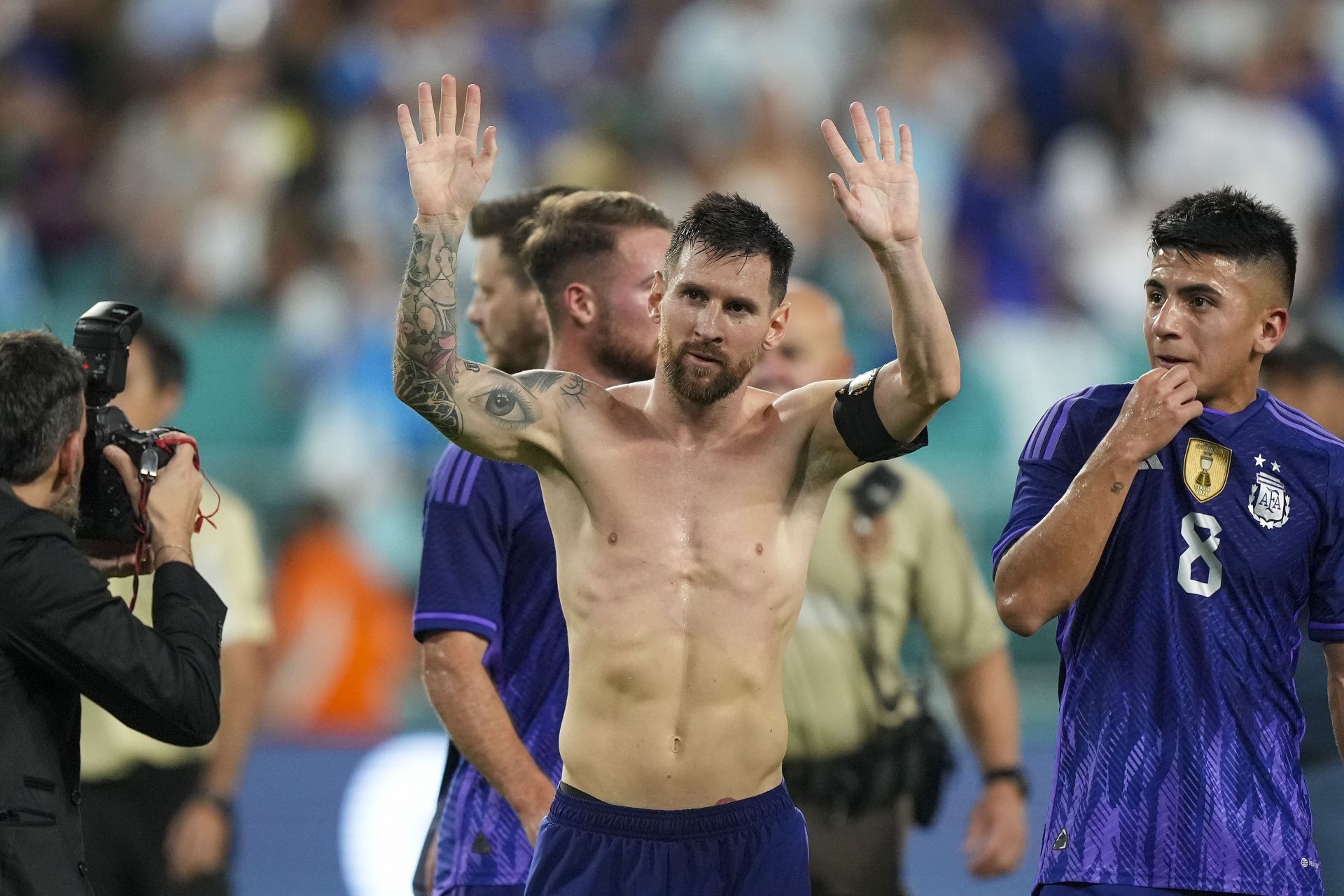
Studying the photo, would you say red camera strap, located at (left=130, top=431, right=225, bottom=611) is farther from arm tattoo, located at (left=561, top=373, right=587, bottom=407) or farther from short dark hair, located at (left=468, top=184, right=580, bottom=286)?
short dark hair, located at (left=468, top=184, right=580, bottom=286)

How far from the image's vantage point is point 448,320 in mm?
3510

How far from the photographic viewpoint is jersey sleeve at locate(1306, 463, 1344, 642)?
3592 millimetres

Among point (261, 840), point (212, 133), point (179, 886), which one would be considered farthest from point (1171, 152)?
point (179, 886)

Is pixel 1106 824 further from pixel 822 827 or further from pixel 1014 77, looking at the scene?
pixel 1014 77

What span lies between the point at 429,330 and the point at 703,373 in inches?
22.0

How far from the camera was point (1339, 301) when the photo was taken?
1092cm

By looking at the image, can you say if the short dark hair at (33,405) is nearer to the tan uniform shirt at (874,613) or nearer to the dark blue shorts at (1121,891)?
the dark blue shorts at (1121,891)

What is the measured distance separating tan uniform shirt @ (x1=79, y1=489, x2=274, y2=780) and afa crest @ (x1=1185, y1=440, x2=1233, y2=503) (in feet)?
9.44

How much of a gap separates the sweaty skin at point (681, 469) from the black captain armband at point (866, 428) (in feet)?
0.08

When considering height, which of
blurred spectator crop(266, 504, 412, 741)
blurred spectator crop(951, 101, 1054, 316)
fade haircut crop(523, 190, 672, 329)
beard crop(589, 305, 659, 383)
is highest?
blurred spectator crop(951, 101, 1054, 316)

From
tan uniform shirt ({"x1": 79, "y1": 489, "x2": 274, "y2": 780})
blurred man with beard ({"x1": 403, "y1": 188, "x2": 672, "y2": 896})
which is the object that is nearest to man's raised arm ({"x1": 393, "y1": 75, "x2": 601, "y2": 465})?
blurred man with beard ({"x1": 403, "y1": 188, "x2": 672, "y2": 896})

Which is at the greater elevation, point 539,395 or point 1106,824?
point 539,395

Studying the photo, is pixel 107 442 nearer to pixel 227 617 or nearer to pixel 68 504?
pixel 68 504

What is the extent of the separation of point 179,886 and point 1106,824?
9.91 ft
